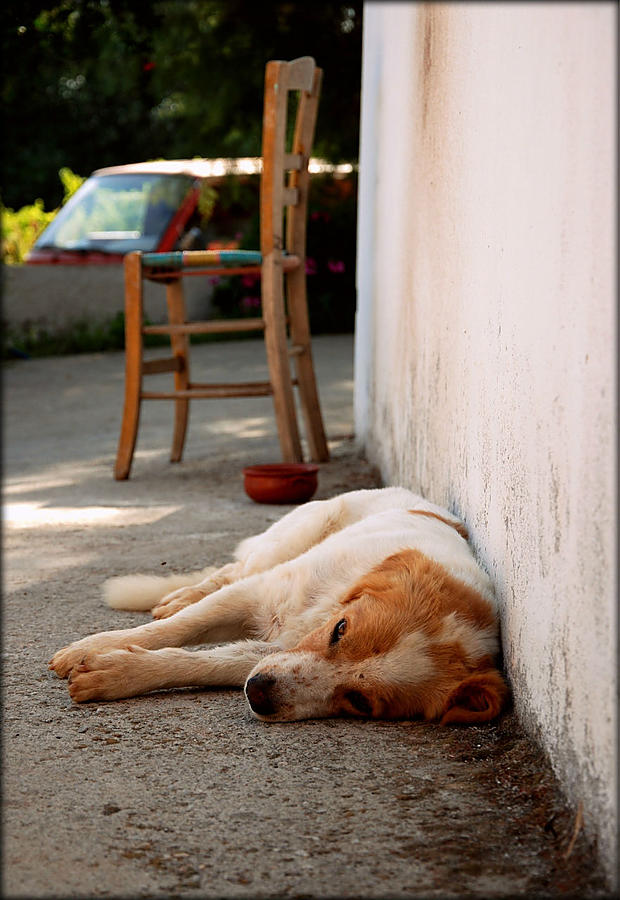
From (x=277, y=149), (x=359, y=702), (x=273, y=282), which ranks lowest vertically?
(x=359, y=702)

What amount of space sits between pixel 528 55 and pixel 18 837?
1.64 meters

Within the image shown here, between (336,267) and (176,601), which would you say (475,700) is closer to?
(176,601)

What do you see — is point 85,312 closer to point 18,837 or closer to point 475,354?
point 475,354

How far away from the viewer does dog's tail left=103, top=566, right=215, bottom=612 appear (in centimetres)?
309

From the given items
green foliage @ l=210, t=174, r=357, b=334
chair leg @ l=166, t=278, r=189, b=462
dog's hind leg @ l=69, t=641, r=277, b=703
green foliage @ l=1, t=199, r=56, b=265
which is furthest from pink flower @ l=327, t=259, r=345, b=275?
dog's hind leg @ l=69, t=641, r=277, b=703

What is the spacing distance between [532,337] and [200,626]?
1.15 metres

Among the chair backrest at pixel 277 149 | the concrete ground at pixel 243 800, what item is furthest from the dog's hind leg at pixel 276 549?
the chair backrest at pixel 277 149

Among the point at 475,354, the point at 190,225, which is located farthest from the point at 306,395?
the point at 190,225

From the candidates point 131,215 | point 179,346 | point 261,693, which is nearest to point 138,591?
point 261,693

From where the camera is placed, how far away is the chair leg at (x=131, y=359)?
496 cm

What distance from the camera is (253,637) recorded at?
2725 mm

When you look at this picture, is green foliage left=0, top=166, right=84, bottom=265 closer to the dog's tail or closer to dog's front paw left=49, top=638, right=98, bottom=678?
the dog's tail

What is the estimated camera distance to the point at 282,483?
14.5 ft

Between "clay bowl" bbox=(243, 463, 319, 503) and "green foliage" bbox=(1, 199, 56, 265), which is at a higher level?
"green foliage" bbox=(1, 199, 56, 265)
